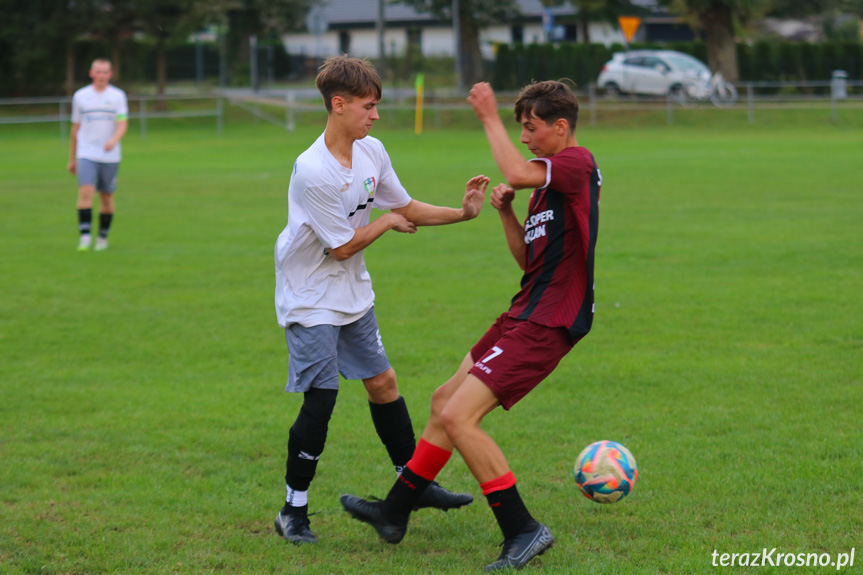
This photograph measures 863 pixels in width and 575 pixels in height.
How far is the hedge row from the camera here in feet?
136

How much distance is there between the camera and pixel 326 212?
4203mm

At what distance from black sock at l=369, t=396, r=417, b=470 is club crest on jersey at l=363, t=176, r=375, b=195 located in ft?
3.42

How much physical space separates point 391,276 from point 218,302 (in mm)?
2035

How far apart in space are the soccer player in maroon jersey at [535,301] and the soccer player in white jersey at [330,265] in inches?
14.5

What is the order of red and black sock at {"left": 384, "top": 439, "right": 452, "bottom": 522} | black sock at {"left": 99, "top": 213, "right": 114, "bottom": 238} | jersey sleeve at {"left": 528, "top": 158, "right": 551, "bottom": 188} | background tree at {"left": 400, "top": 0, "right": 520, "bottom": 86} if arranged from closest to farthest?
jersey sleeve at {"left": 528, "top": 158, "right": 551, "bottom": 188}
red and black sock at {"left": 384, "top": 439, "right": 452, "bottom": 522}
black sock at {"left": 99, "top": 213, "right": 114, "bottom": 238}
background tree at {"left": 400, "top": 0, "right": 520, "bottom": 86}

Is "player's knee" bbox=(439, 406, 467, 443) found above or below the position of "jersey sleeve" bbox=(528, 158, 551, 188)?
below

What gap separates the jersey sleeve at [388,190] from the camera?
15.2 ft

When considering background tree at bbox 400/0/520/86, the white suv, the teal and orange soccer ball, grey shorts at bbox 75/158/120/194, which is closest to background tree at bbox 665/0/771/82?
the white suv

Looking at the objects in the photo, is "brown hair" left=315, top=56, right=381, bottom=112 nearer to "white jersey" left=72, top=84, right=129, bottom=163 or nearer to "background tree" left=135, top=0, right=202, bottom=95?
"white jersey" left=72, top=84, right=129, bottom=163

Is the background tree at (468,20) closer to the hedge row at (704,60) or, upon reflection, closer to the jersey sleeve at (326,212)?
the hedge row at (704,60)

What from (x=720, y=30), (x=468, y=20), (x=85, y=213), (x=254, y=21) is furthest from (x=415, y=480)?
(x=254, y=21)

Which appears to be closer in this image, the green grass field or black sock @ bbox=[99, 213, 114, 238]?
the green grass field

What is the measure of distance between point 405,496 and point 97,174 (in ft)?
31.3

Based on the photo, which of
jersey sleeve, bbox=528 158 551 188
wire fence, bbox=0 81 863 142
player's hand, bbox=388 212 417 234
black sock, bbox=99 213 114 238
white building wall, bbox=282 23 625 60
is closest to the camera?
jersey sleeve, bbox=528 158 551 188
